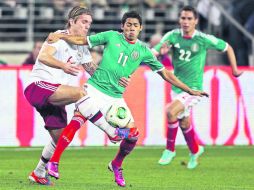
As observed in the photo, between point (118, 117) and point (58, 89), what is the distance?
2.50ft

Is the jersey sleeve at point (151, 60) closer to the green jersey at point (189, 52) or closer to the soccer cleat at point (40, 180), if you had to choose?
the soccer cleat at point (40, 180)

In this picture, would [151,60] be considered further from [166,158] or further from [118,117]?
[166,158]

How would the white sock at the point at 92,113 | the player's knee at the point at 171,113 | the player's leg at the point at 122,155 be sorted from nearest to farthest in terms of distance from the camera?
the white sock at the point at 92,113 < the player's leg at the point at 122,155 < the player's knee at the point at 171,113

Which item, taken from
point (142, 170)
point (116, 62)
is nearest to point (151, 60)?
point (116, 62)

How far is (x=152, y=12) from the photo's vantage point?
25109mm

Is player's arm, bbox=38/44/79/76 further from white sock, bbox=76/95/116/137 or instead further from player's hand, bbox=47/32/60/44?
white sock, bbox=76/95/116/137

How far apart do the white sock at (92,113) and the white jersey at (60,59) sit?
514 millimetres

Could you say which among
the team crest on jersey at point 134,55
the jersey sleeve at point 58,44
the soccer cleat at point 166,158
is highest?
the jersey sleeve at point 58,44

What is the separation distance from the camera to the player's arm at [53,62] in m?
10.9

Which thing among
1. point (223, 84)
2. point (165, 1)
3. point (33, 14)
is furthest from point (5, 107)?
point (165, 1)

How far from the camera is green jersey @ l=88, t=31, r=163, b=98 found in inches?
458

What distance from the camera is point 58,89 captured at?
11664 millimetres

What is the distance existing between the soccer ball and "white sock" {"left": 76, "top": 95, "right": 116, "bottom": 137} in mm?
56

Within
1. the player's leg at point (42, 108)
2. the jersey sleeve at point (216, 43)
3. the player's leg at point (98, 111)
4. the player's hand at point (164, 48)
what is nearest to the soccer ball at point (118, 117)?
the player's leg at point (98, 111)
